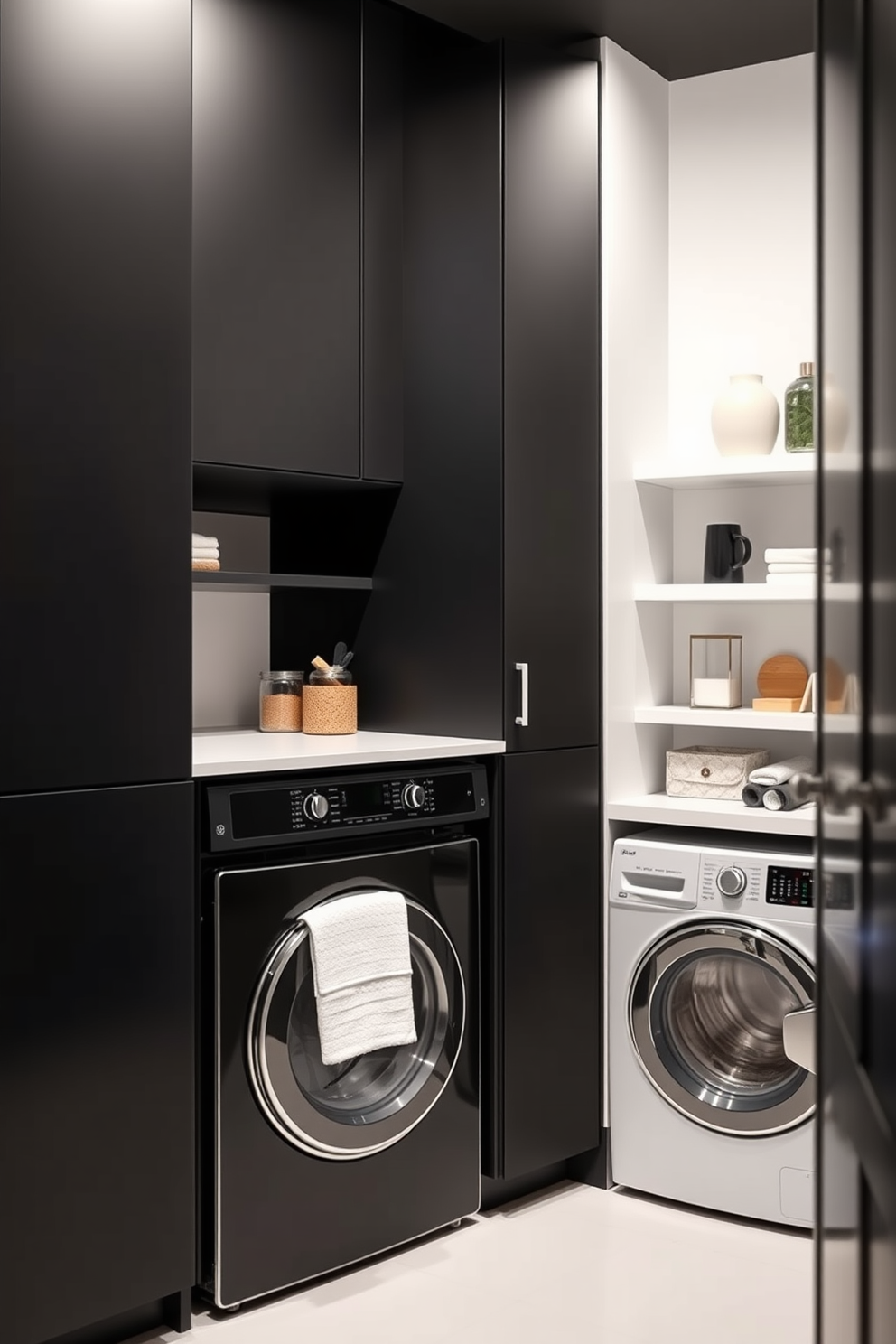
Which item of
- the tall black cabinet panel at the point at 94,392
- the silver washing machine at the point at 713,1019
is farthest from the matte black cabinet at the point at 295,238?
the silver washing machine at the point at 713,1019

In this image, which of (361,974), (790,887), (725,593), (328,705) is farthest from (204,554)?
(790,887)

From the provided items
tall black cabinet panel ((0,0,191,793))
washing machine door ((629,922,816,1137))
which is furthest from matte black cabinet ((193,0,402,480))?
washing machine door ((629,922,816,1137))

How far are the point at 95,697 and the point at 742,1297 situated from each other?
1.70m

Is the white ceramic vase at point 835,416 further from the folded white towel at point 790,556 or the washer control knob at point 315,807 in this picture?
the folded white towel at point 790,556

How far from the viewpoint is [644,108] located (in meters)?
3.28

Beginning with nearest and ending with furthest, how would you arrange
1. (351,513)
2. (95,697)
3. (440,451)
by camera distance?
(95,697) < (440,451) < (351,513)

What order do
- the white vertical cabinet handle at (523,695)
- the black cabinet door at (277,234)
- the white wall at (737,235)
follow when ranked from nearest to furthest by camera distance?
the black cabinet door at (277,234) < the white vertical cabinet handle at (523,695) < the white wall at (737,235)

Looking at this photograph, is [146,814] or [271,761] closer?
[146,814]

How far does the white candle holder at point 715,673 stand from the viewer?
3.25 m

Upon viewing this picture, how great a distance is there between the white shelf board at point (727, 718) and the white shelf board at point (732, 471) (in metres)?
0.56

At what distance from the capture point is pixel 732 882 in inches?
115

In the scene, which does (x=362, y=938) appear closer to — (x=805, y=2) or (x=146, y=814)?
(x=146, y=814)

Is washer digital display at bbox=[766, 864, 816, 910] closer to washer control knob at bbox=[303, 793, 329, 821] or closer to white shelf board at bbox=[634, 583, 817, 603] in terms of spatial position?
white shelf board at bbox=[634, 583, 817, 603]

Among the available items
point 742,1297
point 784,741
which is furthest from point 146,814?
point 784,741
